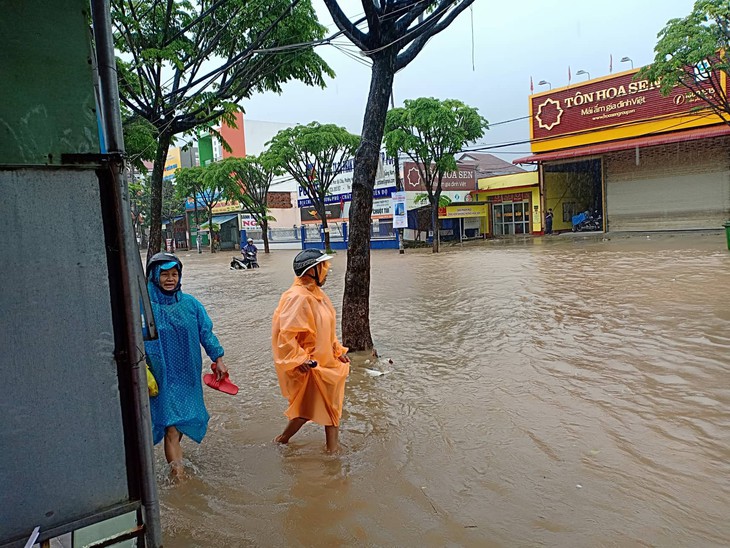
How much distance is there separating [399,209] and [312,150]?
476cm

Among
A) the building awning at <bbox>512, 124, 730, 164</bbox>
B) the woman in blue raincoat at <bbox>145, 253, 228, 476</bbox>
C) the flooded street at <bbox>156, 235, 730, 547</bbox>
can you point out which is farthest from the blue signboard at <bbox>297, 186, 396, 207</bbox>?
the woman in blue raincoat at <bbox>145, 253, 228, 476</bbox>

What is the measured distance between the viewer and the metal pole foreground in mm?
1651

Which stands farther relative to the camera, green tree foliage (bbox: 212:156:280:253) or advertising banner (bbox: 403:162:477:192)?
advertising banner (bbox: 403:162:477:192)

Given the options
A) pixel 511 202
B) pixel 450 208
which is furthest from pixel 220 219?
pixel 511 202

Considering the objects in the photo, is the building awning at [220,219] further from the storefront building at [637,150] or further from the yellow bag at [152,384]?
the yellow bag at [152,384]

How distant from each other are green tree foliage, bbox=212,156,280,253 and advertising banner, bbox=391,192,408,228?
6.10 m

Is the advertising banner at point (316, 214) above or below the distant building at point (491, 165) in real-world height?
below

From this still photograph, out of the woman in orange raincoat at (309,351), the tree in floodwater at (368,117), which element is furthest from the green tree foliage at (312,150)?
the woman in orange raincoat at (309,351)

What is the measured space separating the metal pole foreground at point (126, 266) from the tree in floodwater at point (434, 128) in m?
20.6

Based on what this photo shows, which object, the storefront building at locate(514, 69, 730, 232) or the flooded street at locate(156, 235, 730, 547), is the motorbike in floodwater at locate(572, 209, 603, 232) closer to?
the storefront building at locate(514, 69, 730, 232)

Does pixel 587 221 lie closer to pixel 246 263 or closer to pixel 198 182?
pixel 246 263

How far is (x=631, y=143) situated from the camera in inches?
942

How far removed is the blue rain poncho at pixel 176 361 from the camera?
3.36 m

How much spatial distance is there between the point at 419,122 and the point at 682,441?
19.3 meters
